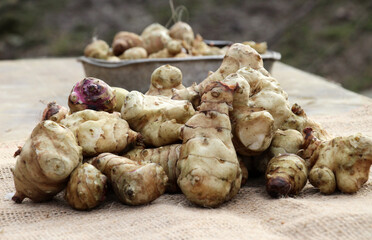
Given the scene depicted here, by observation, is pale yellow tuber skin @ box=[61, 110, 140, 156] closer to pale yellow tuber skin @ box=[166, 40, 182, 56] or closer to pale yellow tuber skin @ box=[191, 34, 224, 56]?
pale yellow tuber skin @ box=[166, 40, 182, 56]

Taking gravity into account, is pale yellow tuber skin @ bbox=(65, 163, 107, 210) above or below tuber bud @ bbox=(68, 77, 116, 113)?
below

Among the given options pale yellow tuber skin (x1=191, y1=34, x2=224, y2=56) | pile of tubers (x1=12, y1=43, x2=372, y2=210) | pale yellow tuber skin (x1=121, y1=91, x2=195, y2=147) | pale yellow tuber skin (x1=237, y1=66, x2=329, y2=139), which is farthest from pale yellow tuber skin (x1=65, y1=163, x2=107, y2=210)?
pale yellow tuber skin (x1=191, y1=34, x2=224, y2=56)

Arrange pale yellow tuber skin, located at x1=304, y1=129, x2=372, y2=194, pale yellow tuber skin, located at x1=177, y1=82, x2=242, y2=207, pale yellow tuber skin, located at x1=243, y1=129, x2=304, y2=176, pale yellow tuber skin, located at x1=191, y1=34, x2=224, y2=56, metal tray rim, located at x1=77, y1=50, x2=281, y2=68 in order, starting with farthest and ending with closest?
pale yellow tuber skin, located at x1=191, y1=34, x2=224, y2=56 < metal tray rim, located at x1=77, y1=50, x2=281, y2=68 < pale yellow tuber skin, located at x1=243, y1=129, x2=304, y2=176 < pale yellow tuber skin, located at x1=304, y1=129, x2=372, y2=194 < pale yellow tuber skin, located at x1=177, y1=82, x2=242, y2=207

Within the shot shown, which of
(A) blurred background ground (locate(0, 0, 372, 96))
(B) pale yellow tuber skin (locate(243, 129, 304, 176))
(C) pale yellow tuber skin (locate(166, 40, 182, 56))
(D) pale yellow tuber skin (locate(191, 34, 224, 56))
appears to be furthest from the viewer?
(A) blurred background ground (locate(0, 0, 372, 96))

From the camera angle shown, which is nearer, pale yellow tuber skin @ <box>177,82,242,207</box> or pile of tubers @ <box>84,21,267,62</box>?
pale yellow tuber skin @ <box>177,82,242,207</box>

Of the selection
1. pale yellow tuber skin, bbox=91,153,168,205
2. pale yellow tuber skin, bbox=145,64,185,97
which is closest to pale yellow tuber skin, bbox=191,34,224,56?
pale yellow tuber skin, bbox=145,64,185,97

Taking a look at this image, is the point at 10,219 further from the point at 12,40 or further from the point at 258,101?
the point at 12,40

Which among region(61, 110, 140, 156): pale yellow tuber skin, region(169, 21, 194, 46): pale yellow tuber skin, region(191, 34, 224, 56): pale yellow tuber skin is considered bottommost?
region(61, 110, 140, 156): pale yellow tuber skin

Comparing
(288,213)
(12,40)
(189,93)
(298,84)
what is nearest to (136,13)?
(12,40)

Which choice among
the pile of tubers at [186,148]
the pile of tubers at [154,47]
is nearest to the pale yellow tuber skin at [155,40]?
the pile of tubers at [154,47]
